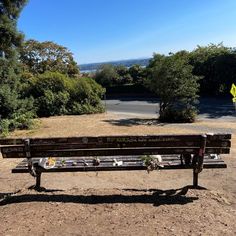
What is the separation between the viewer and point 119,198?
207 inches

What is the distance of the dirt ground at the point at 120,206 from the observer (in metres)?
4.29

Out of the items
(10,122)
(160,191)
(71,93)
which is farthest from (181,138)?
(71,93)

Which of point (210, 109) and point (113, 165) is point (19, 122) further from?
point (210, 109)

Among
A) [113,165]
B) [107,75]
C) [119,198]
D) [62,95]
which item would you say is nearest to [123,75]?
[107,75]

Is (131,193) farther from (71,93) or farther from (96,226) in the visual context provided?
(71,93)

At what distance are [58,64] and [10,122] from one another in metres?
36.4

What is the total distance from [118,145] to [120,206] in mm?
936

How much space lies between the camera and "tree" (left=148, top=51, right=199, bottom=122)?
871 inches

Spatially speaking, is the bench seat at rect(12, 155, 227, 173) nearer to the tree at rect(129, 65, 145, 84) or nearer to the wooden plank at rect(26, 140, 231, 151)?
the wooden plank at rect(26, 140, 231, 151)

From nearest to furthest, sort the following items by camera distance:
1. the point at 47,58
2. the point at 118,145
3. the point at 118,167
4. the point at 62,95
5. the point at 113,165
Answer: the point at 118,145 < the point at 118,167 < the point at 113,165 < the point at 62,95 < the point at 47,58

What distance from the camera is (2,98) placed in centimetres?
1748

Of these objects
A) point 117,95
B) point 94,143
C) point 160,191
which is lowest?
point 117,95

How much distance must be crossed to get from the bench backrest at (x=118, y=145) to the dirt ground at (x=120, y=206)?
0.56m

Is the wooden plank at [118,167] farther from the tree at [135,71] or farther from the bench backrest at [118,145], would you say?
the tree at [135,71]
